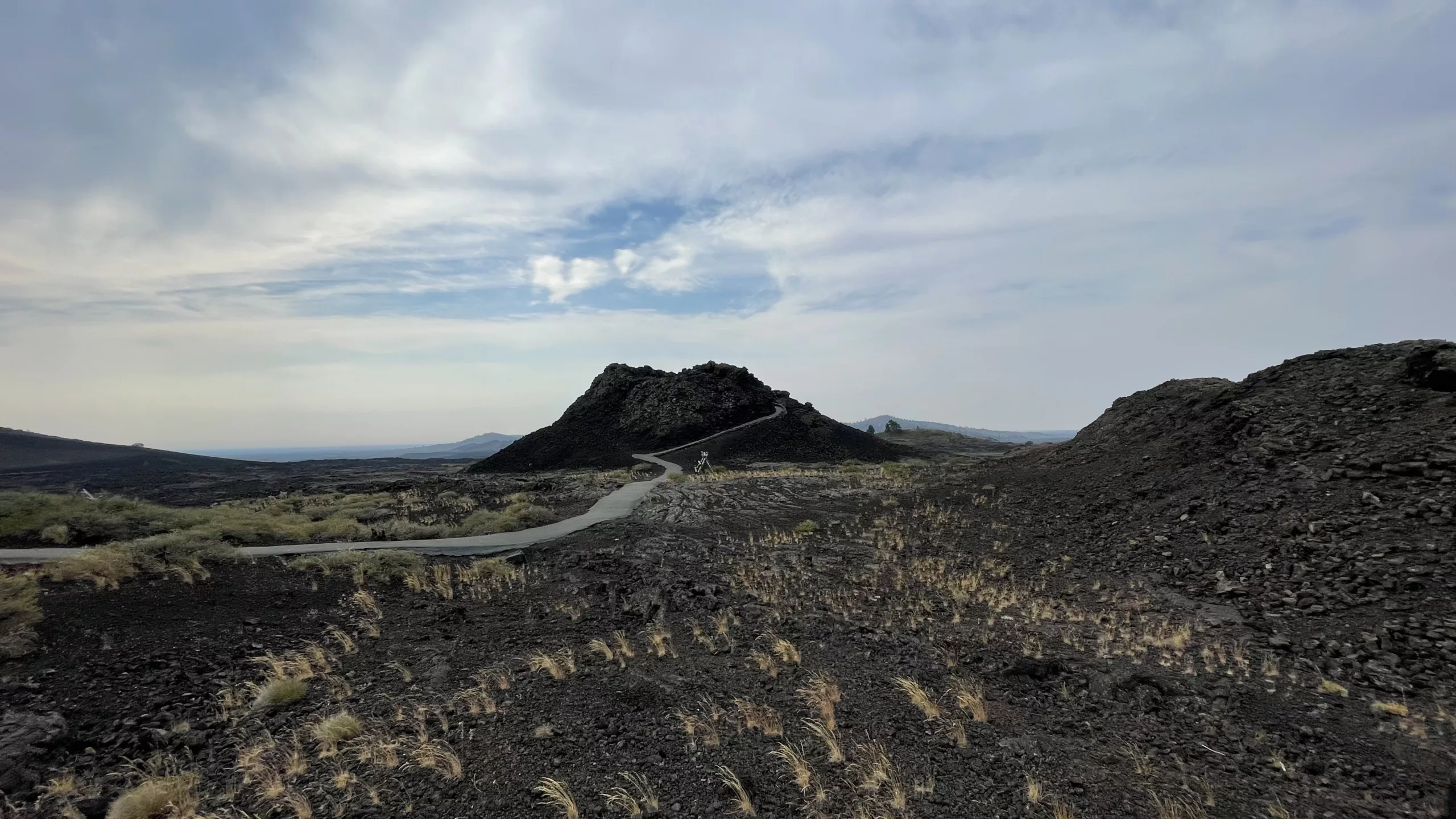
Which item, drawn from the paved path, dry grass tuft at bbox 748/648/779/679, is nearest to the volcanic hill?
the paved path

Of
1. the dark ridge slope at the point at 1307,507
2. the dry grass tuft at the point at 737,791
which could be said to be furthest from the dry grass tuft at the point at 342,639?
the dark ridge slope at the point at 1307,507

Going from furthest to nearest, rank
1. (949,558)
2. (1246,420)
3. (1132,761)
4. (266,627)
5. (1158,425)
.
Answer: (1158,425) < (1246,420) < (949,558) < (266,627) < (1132,761)

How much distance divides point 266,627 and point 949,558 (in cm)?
1653

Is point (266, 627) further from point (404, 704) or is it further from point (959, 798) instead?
point (959, 798)

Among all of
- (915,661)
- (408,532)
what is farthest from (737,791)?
(408,532)

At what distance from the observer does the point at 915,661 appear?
9.40 metres

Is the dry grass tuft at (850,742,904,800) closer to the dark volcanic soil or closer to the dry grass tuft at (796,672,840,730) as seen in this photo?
the dark volcanic soil

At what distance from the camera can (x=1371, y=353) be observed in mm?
17219

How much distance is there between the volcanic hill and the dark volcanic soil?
37521mm

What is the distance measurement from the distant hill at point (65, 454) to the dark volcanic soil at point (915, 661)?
138362 millimetres

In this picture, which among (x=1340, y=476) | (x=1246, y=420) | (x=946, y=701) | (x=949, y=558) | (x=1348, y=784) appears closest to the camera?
(x=1348, y=784)

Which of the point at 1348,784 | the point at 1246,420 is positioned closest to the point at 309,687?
the point at 1348,784

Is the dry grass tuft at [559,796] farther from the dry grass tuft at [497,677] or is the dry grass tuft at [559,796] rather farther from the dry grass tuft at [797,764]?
the dry grass tuft at [497,677]

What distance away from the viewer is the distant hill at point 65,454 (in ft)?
364
